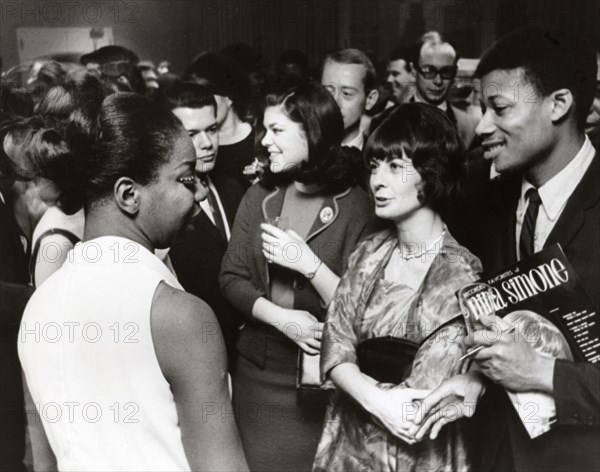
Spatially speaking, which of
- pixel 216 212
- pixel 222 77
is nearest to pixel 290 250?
pixel 216 212

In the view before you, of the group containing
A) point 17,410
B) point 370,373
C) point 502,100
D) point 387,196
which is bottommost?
point 17,410

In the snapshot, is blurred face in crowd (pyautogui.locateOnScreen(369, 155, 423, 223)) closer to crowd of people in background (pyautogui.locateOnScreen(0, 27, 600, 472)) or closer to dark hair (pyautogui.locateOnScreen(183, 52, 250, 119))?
crowd of people in background (pyautogui.locateOnScreen(0, 27, 600, 472))

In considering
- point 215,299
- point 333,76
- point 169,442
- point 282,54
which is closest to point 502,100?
point 333,76

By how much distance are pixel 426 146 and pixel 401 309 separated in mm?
319

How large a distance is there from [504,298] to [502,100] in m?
0.37

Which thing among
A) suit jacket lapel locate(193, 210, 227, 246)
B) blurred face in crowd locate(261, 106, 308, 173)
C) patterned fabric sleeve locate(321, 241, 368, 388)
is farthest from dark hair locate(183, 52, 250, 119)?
patterned fabric sleeve locate(321, 241, 368, 388)

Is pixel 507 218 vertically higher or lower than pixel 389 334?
higher

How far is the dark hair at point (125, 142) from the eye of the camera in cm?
90

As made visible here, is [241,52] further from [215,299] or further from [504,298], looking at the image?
[504,298]

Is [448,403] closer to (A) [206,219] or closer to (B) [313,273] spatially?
(B) [313,273]

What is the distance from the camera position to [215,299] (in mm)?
1416

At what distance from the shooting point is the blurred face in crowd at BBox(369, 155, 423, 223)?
1.19 meters

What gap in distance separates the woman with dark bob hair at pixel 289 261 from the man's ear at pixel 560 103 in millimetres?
409

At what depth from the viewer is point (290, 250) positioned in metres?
1.34
